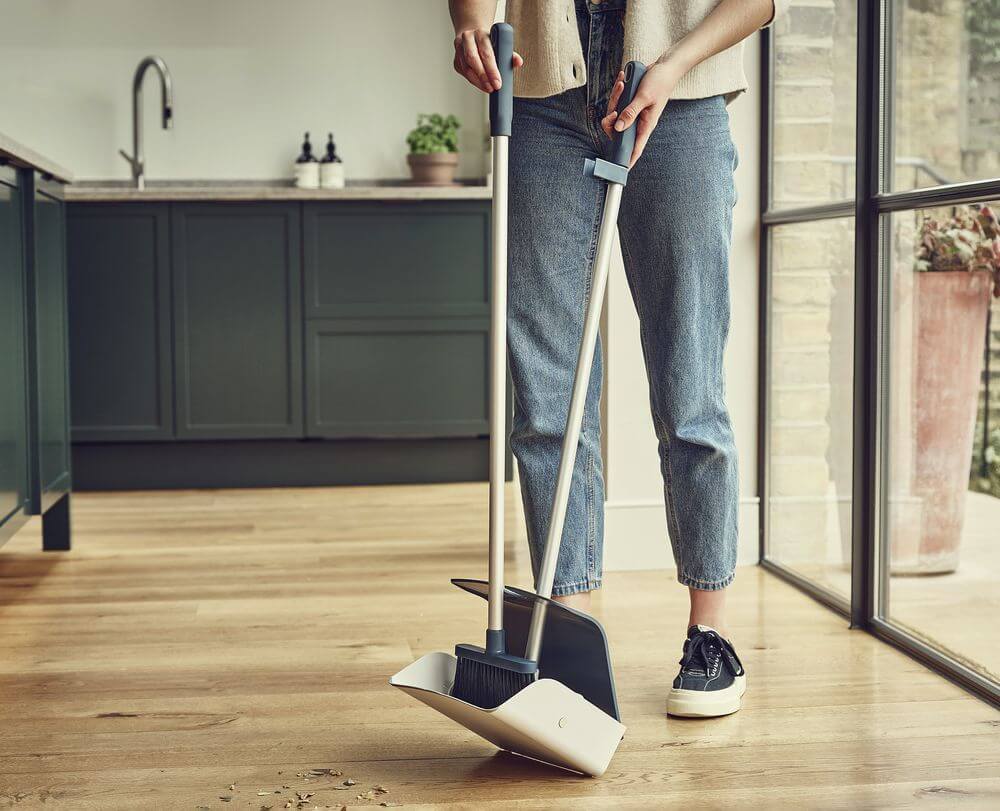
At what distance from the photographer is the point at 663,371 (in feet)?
5.14

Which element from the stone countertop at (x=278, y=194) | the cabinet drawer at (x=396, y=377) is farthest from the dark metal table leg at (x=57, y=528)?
the stone countertop at (x=278, y=194)

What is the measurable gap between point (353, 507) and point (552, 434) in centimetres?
186

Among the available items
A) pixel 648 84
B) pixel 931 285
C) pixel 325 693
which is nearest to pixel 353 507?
pixel 325 693

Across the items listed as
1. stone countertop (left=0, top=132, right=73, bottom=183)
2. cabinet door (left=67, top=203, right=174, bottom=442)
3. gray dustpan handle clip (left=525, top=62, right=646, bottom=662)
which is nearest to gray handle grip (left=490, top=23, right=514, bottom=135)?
gray dustpan handle clip (left=525, top=62, right=646, bottom=662)

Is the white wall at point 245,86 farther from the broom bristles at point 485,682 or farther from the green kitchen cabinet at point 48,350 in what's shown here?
the broom bristles at point 485,682

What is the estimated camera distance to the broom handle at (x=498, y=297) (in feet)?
4.36

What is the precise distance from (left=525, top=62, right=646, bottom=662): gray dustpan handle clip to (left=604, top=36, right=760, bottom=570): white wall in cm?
103

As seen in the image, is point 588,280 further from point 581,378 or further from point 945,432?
point 945,432

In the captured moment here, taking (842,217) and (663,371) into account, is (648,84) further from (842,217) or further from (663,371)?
(842,217)

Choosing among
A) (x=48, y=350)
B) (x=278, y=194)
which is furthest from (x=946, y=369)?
(x=278, y=194)

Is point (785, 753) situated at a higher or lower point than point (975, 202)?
lower

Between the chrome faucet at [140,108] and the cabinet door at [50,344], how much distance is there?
4.28 ft

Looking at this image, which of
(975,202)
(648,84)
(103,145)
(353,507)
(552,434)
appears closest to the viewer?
(648,84)

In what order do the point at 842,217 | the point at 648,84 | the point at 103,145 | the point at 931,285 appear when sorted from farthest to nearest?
the point at 103,145 → the point at 842,217 → the point at 931,285 → the point at 648,84
